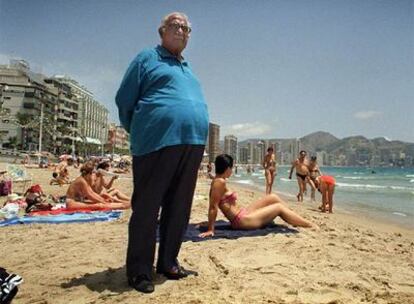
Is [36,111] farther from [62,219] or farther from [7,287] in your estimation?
[7,287]

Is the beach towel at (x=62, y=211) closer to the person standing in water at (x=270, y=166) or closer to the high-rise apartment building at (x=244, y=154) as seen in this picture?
the person standing in water at (x=270, y=166)

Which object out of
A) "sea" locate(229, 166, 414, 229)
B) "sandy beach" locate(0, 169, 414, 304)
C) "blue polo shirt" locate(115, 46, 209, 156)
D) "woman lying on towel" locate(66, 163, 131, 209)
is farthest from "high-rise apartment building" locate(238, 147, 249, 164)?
"blue polo shirt" locate(115, 46, 209, 156)

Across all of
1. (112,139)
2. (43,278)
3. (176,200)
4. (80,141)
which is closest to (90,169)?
(43,278)

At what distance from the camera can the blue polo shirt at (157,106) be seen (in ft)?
9.13

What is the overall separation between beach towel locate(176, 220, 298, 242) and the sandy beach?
5.7 inches

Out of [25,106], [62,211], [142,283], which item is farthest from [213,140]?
[142,283]

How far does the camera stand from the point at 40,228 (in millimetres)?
5750

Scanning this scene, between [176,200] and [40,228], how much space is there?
3629 millimetres

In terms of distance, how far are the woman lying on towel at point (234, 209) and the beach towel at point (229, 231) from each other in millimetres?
84

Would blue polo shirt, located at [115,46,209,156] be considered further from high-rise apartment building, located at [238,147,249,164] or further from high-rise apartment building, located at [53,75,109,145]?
high-rise apartment building, located at [238,147,249,164]

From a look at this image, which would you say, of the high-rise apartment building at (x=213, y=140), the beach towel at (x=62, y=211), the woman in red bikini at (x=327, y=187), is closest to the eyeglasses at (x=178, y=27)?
the beach towel at (x=62, y=211)

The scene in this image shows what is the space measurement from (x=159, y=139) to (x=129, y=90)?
1.43ft

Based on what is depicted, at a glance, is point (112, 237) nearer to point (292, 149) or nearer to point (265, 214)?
point (265, 214)

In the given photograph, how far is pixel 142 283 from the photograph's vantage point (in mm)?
2775
